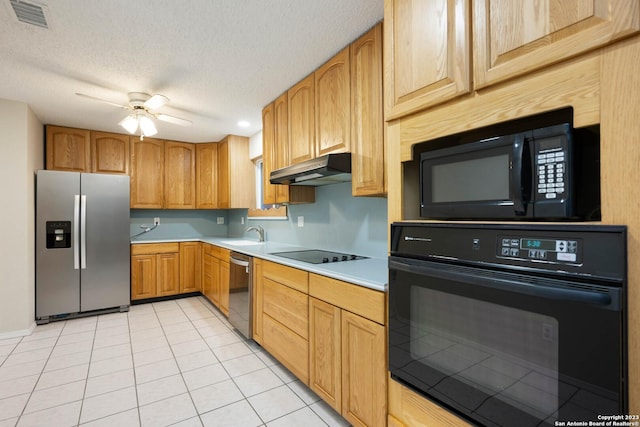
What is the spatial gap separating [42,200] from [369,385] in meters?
3.85

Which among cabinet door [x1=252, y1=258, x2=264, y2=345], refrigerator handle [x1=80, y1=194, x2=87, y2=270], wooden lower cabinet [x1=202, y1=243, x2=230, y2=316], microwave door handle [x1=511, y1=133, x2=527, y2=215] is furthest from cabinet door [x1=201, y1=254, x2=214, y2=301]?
microwave door handle [x1=511, y1=133, x2=527, y2=215]

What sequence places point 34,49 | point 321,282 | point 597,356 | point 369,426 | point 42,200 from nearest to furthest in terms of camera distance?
point 597,356
point 369,426
point 321,282
point 34,49
point 42,200

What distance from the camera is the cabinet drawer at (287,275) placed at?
1.89 metres

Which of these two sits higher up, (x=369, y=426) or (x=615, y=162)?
(x=615, y=162)

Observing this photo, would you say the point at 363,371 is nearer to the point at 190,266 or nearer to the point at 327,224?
the point at 327,224

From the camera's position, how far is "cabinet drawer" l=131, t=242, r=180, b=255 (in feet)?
13.0

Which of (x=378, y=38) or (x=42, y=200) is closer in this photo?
(x=378, y=38)

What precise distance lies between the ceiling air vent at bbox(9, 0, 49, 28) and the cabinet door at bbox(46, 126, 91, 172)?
2495 mm

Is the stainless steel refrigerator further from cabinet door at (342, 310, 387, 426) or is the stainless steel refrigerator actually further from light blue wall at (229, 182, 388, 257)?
cabinet door at (342, 310, 387, 426)

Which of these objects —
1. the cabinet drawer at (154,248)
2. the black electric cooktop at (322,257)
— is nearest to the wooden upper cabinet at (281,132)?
the black electric cooktop at (322,257)

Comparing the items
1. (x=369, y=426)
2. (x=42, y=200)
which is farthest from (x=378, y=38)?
(x=42, y=200)

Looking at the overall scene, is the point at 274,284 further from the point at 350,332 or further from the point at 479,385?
the point at 479,385

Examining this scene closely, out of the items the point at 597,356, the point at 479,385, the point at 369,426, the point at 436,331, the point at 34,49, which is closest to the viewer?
the point at 597,356

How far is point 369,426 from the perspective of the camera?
4.63 feet
